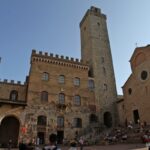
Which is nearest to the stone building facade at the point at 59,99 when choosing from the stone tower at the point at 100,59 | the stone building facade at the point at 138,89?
the stone tower at the point at 100,59

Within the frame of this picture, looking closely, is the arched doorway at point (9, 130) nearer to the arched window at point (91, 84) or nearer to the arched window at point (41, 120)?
the arched window at point (41, 120)

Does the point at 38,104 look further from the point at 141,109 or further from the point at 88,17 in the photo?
the point at 88,17

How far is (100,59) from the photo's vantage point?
34344mm

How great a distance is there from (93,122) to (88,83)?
6292 mm

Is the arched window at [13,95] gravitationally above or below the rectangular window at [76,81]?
below

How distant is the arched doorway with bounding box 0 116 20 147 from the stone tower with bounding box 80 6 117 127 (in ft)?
40.8

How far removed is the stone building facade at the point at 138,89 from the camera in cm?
2481

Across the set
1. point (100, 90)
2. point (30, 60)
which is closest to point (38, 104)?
point (30, 60)

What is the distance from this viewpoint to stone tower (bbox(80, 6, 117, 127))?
30922 millimetres

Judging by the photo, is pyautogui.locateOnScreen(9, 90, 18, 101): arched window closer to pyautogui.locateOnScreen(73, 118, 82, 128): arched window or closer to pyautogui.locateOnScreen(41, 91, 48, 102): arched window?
pyautogui.locateOnScreen(41, 91, 48, 102): arched window

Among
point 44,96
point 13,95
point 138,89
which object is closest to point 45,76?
point 44,96

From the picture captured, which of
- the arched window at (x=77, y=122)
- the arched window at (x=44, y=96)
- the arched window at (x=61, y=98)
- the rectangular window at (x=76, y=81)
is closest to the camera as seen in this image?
the arched window at (x=44, y=96)

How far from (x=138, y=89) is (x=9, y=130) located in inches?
725

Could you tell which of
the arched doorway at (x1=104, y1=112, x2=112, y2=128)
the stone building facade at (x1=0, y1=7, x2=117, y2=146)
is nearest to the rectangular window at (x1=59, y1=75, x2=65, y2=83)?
the stone building facade at (x1=0, y1=7, x2=117, y2=146)
